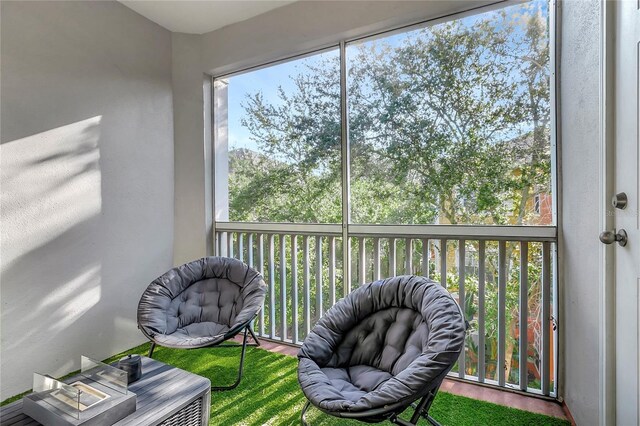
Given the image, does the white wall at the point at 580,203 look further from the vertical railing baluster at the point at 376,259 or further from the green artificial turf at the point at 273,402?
the vertical railing baluster at the point at 376,259

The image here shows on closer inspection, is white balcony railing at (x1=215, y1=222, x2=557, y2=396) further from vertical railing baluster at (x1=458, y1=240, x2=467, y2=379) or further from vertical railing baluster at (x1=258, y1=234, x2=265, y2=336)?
vertical railing baluster at (x1=258, y1=234, x2=265, y2=336)

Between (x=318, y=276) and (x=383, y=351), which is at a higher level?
(x=318, y=276)

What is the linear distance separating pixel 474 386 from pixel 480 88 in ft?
6.55

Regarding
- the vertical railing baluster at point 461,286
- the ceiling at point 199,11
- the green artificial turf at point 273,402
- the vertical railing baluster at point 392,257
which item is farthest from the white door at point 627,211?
the ceiling at point 199,11

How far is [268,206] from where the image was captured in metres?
2.89

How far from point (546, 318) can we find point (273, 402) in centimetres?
178

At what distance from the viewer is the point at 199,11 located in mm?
2752

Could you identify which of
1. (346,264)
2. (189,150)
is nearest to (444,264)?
(346,264)

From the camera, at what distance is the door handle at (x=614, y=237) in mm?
1172

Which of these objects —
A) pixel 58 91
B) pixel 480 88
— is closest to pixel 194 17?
pixel 58 91

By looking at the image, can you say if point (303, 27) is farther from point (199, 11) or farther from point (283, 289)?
point (283, 289)

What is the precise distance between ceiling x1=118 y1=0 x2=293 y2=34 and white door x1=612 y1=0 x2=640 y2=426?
2.31 m

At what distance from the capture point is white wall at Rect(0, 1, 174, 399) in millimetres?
2066

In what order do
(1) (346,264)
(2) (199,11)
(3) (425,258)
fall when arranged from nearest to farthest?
(3) (425,258) → (1) (346,264) → (2) (199,11)
